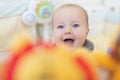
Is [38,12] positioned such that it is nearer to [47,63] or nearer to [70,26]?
[70,26]

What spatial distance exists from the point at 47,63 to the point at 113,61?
0.09m

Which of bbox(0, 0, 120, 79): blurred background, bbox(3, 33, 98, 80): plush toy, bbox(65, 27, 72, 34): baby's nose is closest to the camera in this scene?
bbox(3, 33, 98, 80): plush toy

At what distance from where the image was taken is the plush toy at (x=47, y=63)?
0.22m

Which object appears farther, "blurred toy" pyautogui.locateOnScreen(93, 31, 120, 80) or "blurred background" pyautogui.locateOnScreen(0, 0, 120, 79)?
"blurred background" pyautogui.locateOnScreen(0, 0, 120, 79)

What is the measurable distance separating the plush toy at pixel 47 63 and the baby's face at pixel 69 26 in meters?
0.22

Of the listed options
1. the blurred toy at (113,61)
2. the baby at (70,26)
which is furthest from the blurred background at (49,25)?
the blurred toy at (113,61)

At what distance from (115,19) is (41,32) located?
1.54 ft

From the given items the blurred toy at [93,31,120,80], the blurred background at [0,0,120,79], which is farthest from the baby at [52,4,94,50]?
the blurred background at [0,0,120,79]

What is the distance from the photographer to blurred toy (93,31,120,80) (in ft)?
0.86

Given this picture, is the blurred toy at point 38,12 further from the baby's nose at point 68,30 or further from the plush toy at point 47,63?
the plush toy at point 47,63

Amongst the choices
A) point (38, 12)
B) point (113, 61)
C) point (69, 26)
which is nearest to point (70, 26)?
point (69, 26)

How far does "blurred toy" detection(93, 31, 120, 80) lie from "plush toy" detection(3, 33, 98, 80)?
0.03 metres

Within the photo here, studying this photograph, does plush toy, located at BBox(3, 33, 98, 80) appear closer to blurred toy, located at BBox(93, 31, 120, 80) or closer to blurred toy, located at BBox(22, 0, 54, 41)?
blurred toy, located at BBox(93, 31, 120, 80)

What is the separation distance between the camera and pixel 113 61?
28 centimetres
